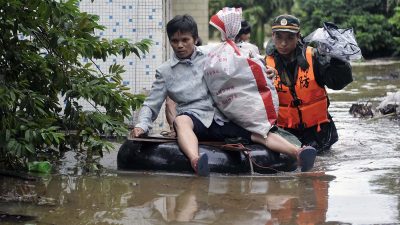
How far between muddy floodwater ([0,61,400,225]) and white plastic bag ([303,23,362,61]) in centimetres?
106

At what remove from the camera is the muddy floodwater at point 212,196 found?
484 centimetres

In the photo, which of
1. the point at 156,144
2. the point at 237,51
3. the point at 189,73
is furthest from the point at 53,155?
the point at 237,51

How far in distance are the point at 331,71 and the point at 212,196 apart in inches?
103

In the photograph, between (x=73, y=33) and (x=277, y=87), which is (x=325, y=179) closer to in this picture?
(x=277, y=87)

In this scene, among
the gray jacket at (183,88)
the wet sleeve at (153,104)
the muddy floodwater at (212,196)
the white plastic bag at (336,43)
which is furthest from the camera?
the white plastic bag at (336,43)

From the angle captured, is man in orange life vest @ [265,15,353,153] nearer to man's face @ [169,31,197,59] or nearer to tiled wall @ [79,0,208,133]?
man's face @ [169,31,197,59]

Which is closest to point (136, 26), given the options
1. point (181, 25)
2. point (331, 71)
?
point (181, 25)

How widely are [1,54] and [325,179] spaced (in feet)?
9.73

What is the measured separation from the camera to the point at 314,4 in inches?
1342

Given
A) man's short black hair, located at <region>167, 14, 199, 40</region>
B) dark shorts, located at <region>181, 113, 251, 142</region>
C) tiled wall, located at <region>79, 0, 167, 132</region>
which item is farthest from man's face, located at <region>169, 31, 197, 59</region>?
tiled wall, located at <region>79, 0, 167, 132</region>

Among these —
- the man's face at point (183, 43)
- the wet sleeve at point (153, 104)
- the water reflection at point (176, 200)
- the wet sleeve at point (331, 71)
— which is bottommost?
the water reflection at point (176, 200)

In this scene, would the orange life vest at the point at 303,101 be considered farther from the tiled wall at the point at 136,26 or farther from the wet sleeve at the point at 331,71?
the tiled wall at the point at 136,26

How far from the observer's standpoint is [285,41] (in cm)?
766

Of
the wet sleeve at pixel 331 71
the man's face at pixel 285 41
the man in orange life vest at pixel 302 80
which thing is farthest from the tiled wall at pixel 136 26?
the wet sleeve at pixel 331 71
